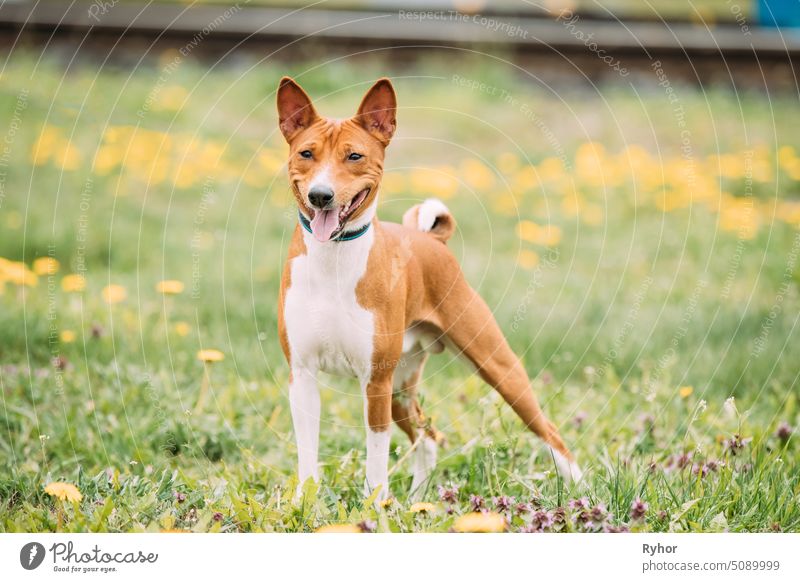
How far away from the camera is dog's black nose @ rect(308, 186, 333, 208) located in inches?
133

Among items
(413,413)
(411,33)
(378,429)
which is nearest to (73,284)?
(413,413)

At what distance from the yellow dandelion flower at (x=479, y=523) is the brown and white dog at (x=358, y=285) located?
0.48 metres

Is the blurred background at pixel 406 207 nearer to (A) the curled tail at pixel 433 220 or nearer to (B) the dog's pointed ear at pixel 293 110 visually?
(A) the curled tail at pixel 433 220

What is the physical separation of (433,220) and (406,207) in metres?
3.80

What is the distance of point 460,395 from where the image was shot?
529cm

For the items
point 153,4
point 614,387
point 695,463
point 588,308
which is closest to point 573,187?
point 588,308

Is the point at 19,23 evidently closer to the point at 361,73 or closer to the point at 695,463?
the point at 361,73

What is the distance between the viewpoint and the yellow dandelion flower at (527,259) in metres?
7.28

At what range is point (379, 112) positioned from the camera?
368 centimetres

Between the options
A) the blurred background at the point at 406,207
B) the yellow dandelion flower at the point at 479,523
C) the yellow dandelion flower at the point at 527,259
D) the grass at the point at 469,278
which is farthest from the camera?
the yellow dandelion flower at the point at 527,259

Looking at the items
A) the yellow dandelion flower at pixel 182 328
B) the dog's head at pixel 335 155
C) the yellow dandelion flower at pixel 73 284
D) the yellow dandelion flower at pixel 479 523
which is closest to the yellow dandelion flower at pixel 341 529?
the yellow dandelion flower at pixel 479 523
